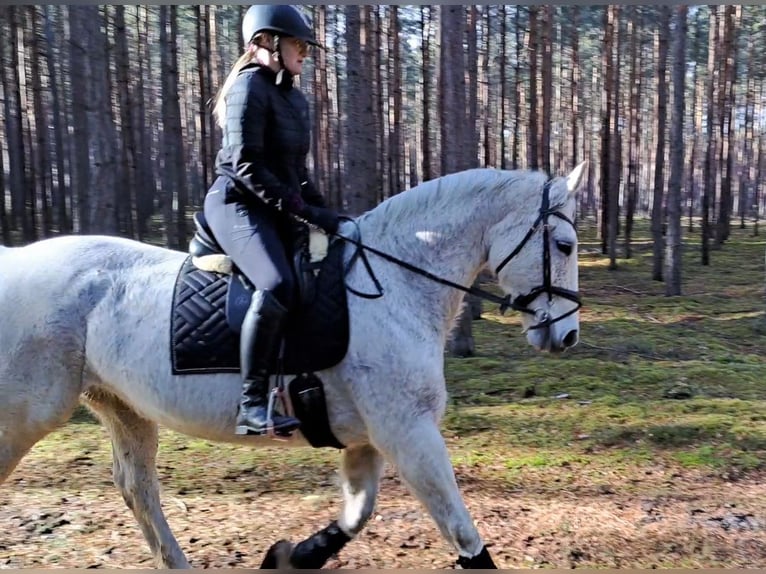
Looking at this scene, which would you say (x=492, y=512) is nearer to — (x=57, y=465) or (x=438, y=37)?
(x=57, y=465)

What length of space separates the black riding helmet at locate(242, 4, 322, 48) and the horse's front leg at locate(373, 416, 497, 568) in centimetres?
171

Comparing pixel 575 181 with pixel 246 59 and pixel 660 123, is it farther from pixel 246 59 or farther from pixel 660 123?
pixel 660 123

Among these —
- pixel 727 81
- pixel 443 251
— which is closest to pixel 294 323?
pixel 443 251

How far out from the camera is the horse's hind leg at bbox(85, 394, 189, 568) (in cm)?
369

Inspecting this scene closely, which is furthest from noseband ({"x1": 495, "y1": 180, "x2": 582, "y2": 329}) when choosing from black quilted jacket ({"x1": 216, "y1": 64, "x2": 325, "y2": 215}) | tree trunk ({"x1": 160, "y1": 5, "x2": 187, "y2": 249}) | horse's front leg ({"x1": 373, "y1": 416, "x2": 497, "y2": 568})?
tree trunk ({"x1": 160, "y1": 5, "x2": 187, "y2": 249})

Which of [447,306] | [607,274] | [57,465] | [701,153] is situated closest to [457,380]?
[57,465]

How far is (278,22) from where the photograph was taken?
309cm

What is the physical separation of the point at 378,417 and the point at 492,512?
6.22 ft

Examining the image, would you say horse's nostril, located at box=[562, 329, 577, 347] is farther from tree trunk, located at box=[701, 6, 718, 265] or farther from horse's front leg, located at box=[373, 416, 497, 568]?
tree trunk, located at box=[701, 6, 718, 265]

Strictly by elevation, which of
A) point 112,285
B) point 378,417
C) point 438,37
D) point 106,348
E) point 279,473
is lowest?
point 279,473

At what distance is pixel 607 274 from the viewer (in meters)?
16.2

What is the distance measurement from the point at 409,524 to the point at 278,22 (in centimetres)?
297

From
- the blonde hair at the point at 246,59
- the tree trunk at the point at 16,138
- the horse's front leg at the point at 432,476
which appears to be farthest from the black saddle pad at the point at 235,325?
the tree trunk at the point at 16,138

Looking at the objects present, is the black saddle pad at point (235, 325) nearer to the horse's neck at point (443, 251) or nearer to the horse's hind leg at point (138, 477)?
the horse's neck at point (443, 251)
